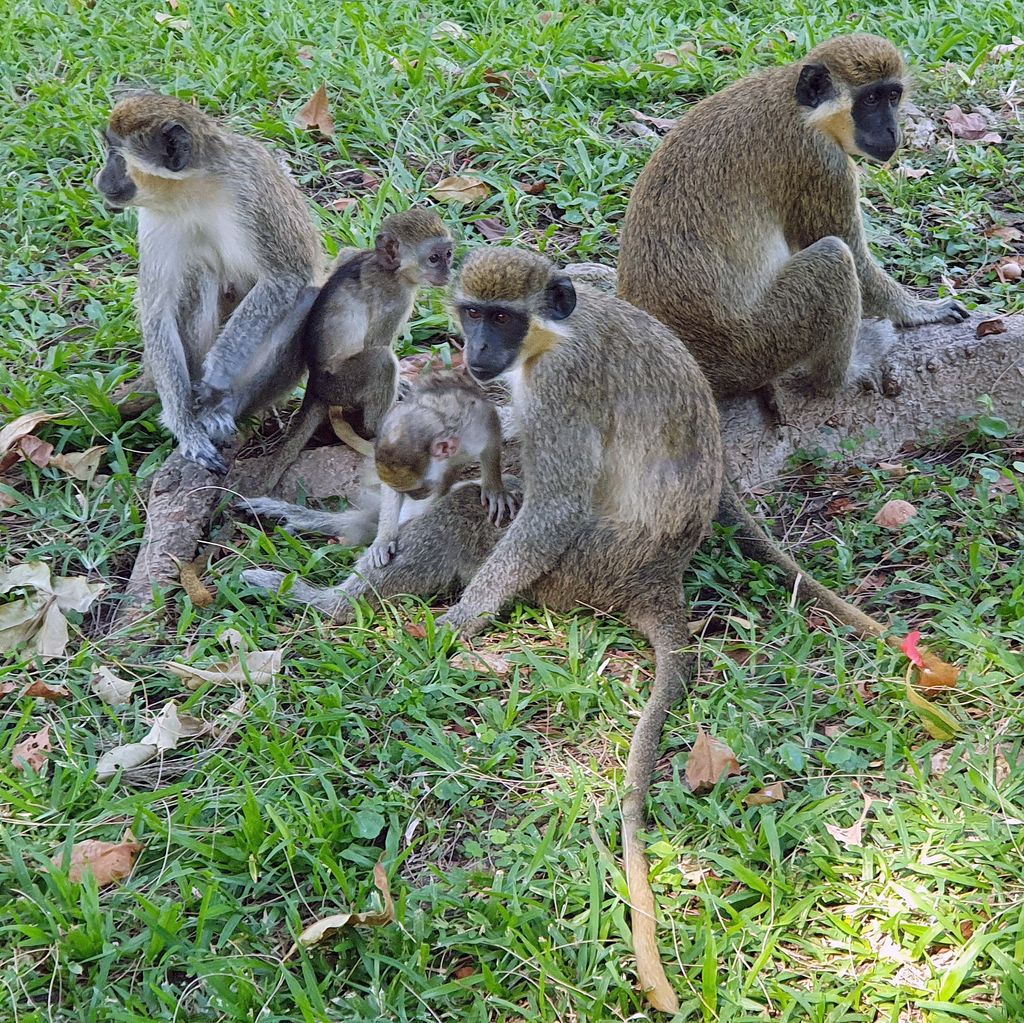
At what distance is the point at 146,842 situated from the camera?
3393 mm

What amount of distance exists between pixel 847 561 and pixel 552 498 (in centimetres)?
111

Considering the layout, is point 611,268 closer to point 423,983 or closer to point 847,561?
point 847,561

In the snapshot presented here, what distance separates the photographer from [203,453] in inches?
188

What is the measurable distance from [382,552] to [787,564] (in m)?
1.43

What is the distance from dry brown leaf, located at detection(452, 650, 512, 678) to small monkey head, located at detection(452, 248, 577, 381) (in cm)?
92

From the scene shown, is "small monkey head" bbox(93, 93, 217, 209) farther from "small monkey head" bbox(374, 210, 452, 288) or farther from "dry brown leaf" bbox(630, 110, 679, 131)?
"dry brown leaf" bbox(630, 110, 679, 131)

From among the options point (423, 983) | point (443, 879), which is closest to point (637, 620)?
point (443, 879)

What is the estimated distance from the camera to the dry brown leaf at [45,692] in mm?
3887

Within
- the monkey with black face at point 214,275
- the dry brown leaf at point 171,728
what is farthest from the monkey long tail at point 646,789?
the monkey with black face at point 214,275

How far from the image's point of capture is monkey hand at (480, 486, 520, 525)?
4.48 metres

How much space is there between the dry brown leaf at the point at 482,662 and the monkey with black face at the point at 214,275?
4.47ft

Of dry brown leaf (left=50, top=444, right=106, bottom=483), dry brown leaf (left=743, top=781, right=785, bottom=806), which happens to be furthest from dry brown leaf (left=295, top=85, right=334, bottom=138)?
dry brown leaf (left=743, top=781, right=785, bottom=806)

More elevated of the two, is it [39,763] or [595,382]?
[595,382]

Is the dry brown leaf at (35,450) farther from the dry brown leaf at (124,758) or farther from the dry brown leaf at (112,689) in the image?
the dry brown leaf at (124,758)
